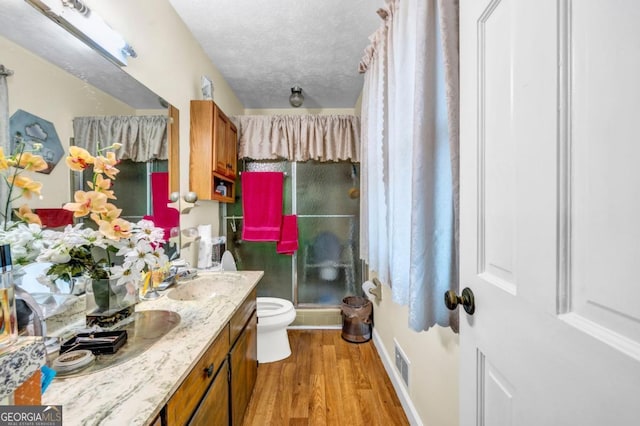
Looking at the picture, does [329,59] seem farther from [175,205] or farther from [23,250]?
[23,250]

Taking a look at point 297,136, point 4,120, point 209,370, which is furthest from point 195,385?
point 297,136

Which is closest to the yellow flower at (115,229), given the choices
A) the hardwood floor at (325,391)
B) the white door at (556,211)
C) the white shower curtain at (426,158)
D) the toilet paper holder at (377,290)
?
the white shower curtain at (426,158)

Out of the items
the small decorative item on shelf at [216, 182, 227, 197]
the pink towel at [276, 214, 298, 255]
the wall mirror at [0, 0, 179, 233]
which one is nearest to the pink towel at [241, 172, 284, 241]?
the pink towel at [276, 214, 298, 255]

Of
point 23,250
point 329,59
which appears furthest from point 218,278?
point 329,59

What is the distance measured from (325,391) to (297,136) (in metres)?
2.14

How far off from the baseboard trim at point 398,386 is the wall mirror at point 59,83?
1.77 meters

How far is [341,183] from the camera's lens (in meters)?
2.72

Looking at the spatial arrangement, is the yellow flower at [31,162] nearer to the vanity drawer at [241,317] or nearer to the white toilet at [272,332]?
the vanity drawer at [241,317]

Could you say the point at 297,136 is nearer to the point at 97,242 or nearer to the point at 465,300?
the point at 97,242

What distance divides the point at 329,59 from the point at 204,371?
2133mm

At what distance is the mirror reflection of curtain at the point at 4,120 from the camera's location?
73 cm

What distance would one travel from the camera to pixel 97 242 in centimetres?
90

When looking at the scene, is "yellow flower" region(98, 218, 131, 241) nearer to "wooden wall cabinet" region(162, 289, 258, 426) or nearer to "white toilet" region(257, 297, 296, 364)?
"wooden wall cabinet" region(162, 289, 258, 426)

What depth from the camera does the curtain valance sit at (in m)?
2.50
